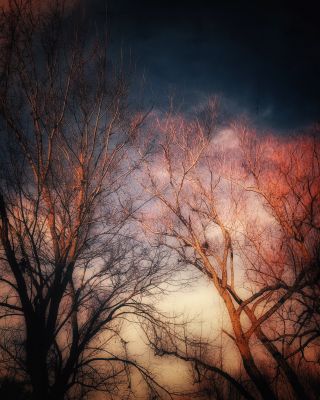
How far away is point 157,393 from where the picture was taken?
29.2 ft

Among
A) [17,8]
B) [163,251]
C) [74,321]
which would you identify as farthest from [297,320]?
[17,8]

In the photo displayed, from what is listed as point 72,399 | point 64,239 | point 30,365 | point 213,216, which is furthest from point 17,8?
point 72,399

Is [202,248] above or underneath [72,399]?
above

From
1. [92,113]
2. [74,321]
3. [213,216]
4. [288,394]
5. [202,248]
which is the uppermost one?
[92,113]

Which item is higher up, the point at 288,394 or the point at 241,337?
the point at 241,337

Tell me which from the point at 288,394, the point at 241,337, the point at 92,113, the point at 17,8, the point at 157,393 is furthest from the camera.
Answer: the point at 288,394

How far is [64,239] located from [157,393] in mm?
5932

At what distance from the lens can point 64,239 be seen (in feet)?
23.9

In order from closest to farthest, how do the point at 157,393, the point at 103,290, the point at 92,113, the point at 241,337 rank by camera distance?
the point at 92,113, the point at 157,393, the point at 241,337, the point at 103,290

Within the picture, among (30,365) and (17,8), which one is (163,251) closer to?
(30,365)

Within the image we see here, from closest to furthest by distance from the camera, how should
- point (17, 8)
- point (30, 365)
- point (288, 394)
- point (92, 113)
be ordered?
point (17, 8) < point (30, 365) < point (92, 113) < point (288, 394)

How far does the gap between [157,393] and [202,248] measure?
4.98 m

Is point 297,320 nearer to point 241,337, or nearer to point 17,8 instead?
point 241,337

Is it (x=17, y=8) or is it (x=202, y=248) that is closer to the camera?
(x=17, y=8)
